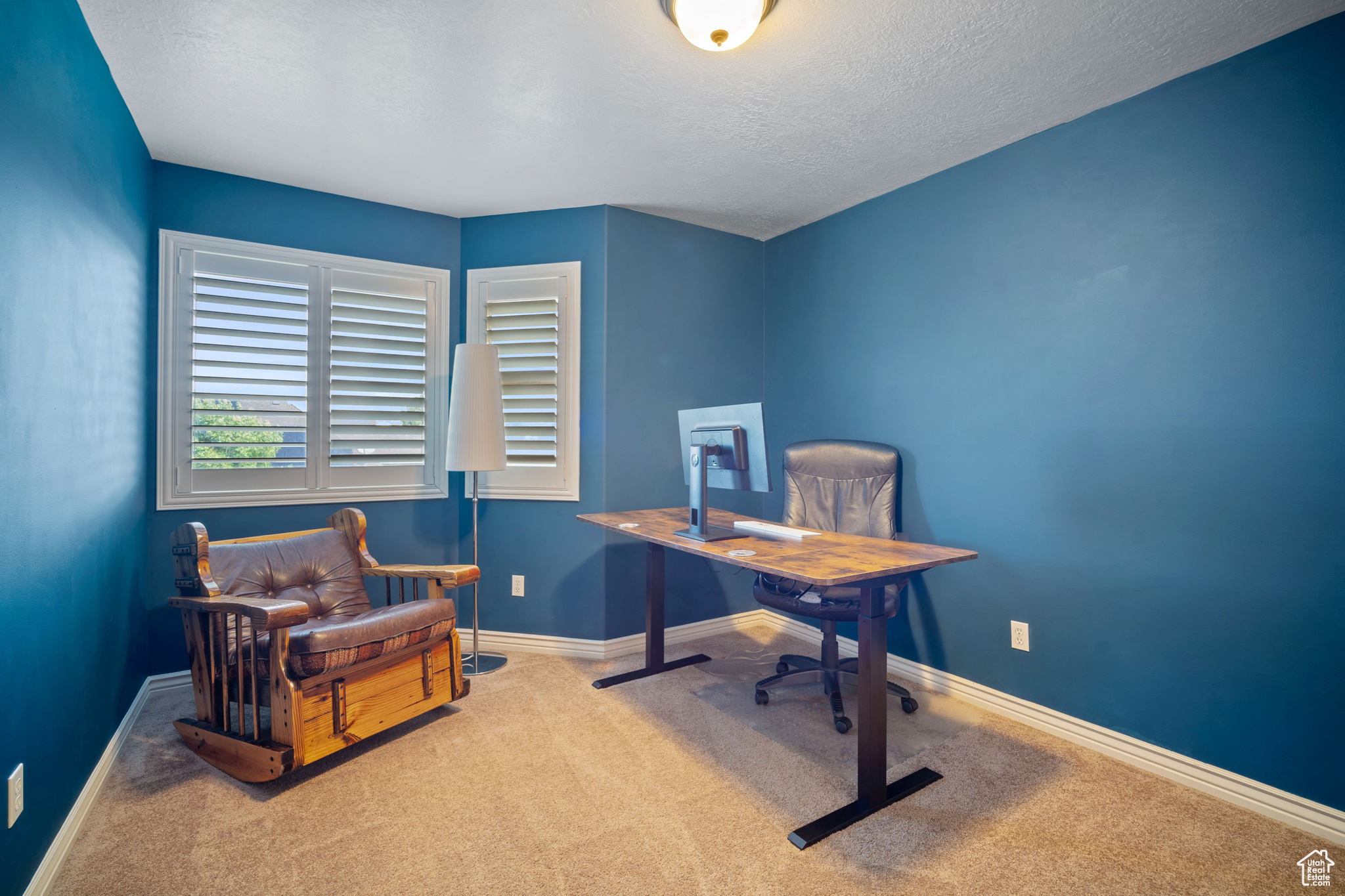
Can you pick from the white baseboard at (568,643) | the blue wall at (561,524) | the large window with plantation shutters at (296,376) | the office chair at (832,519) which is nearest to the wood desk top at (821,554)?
the office chair at (832,519)

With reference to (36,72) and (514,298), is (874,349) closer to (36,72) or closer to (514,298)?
(514,298)

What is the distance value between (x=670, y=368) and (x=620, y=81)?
1687 millimetres

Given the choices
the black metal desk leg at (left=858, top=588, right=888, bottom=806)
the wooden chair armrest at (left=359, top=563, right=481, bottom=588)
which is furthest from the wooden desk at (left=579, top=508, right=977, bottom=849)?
the wooden chair armrest at (left=359, top=563, right=481, bottom=588)

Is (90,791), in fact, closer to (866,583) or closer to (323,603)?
(323,603)

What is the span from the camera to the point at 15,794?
4.67 feet

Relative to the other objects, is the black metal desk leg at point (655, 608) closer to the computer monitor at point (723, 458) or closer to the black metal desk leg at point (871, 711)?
the computer monitor at point (723, 458)

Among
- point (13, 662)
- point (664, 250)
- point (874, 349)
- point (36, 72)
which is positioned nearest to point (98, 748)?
point (13, 662)

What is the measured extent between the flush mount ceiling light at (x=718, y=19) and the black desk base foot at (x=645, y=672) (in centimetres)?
266

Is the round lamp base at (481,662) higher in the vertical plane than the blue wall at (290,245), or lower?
lower

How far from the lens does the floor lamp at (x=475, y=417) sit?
3.11 meters

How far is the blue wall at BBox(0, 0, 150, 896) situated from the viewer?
4.79ft

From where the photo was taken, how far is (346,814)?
74.1 inches

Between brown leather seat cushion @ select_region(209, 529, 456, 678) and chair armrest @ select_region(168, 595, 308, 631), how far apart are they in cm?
9

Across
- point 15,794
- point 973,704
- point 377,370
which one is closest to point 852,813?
point 973,704
